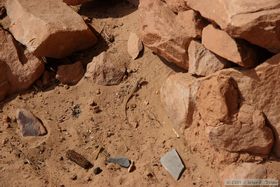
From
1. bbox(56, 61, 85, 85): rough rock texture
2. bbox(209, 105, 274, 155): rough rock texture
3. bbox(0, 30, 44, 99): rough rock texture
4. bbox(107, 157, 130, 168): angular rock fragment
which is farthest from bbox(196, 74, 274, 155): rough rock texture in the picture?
bbox(0, 30, 44, 99): rough rock texture

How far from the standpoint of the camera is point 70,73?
13.1 feet

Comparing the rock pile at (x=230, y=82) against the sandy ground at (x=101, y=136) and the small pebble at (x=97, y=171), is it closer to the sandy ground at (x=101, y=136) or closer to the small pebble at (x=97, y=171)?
the sandy ground at (x=101, y=136)

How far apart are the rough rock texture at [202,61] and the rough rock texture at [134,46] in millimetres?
514

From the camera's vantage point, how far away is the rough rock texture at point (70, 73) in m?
3.99

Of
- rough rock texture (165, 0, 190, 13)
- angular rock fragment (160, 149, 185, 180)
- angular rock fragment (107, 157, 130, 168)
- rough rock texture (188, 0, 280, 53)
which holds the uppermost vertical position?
rough rock texture (188, 0, 280, 53)

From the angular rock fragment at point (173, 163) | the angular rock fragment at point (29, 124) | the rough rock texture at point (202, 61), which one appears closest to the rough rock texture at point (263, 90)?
the rough rock texture at point (202, 61)

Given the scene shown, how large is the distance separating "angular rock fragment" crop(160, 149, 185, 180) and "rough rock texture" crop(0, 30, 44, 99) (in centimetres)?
116

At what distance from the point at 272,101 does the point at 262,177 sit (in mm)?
441

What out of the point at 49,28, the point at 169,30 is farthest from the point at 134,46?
the point at 49,28

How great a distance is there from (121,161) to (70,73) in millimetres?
843

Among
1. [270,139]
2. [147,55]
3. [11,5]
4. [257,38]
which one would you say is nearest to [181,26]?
[147,55]

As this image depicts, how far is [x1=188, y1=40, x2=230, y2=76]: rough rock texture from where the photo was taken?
11.3 ft

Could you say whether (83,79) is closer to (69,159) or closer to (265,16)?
(69,159)

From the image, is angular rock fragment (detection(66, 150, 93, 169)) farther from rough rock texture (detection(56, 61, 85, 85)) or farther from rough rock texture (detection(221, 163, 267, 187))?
rough rock texture (detection(221, 163, 267, 187))
